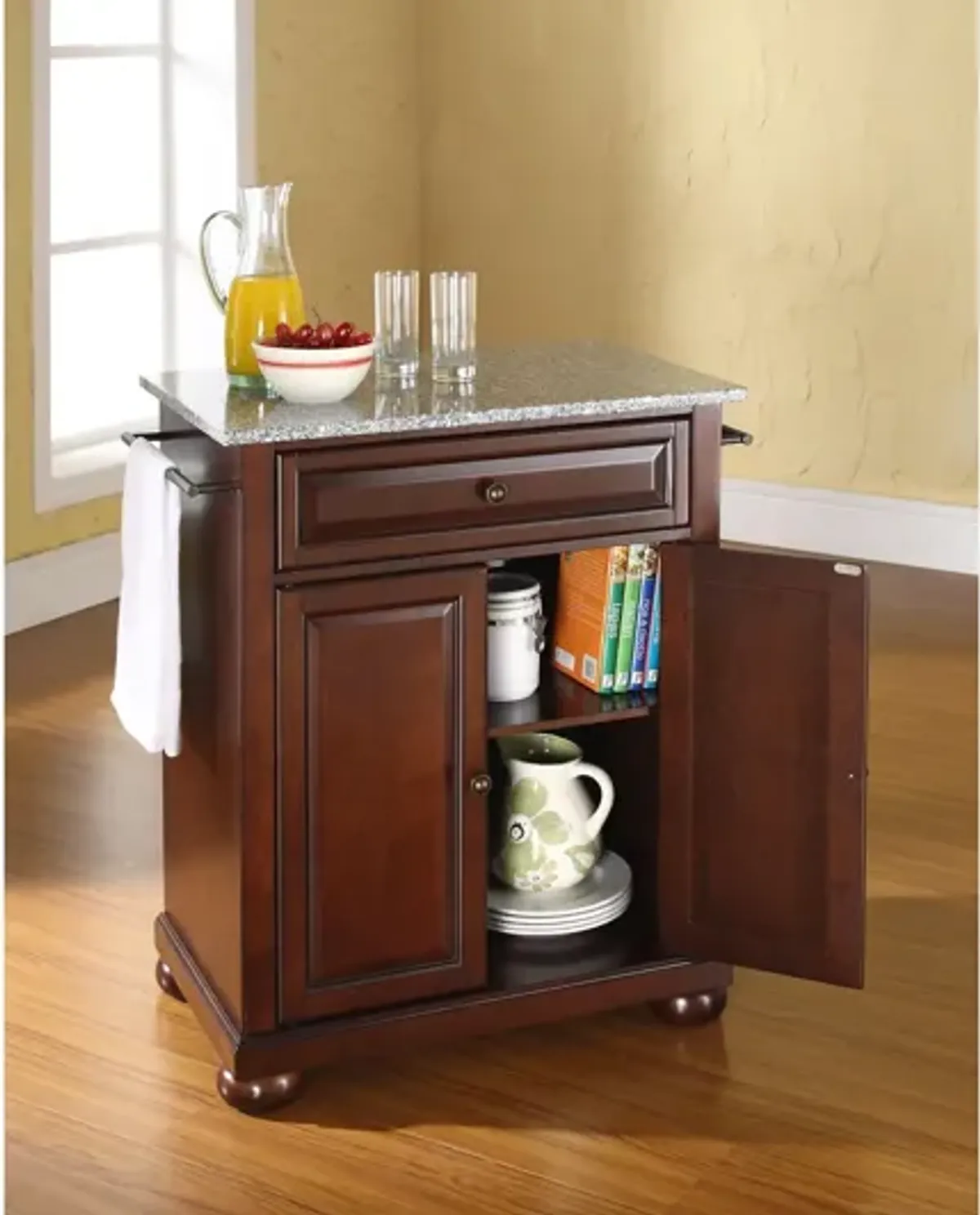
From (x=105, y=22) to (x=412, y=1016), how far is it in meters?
2.88

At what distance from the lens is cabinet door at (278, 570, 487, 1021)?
2531 mm

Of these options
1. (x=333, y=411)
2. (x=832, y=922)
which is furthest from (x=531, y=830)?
(x=333, y=411)

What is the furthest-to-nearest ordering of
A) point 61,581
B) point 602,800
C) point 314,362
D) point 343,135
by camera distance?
point 343,135 < point 61,581 < point 602,800 < point 314,362

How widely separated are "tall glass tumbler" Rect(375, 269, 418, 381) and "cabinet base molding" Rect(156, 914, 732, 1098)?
2.44ft

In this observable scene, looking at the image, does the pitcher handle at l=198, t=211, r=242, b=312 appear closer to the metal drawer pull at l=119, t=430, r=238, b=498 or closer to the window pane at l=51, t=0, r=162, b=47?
the metal drawer pull at l=119, t=430, r=238, b=498

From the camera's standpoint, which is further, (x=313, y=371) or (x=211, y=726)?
(x=211, y=726)

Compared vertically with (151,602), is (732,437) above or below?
above

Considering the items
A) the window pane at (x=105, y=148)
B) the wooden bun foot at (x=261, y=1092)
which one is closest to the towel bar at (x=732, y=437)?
the wooden bun foot at (x=261, y=1092)

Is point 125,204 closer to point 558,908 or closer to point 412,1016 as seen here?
point 558,908

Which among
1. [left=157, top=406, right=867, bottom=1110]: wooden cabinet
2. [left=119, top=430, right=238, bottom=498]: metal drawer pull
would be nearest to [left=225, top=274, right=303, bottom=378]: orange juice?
[left=119, top=430, right=238, bottom=498]: metal drawer pull

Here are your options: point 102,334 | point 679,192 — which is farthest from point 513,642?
point 679,192

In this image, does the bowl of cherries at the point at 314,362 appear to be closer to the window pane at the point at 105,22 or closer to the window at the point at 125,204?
the window at the point at 125,204

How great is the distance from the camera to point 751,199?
514 centimetres

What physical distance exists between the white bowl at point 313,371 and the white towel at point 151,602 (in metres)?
0.17
